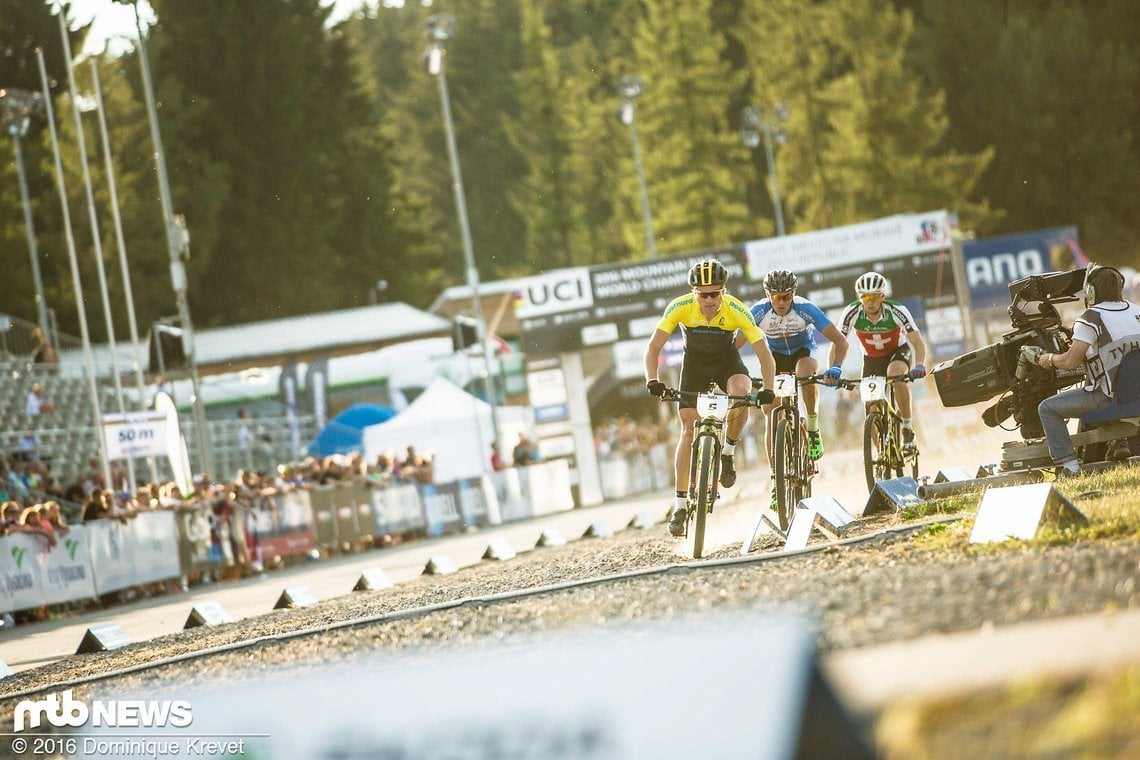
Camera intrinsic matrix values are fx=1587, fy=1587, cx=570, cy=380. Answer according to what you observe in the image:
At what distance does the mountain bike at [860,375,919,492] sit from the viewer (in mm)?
13117

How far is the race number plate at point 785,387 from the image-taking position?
12195 millimetres

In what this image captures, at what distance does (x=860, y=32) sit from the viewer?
6331 cm

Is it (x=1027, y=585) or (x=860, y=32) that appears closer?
(x=1027, y=585)

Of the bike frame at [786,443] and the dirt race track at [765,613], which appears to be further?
the bike frame at [786,443]

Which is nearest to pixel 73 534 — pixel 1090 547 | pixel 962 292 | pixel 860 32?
pixel 1090 547

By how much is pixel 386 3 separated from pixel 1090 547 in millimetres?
103663

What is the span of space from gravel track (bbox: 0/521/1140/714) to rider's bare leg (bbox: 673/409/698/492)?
1.97 ft

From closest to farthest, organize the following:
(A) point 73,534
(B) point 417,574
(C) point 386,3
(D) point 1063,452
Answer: (D) point 1063,452, (B) point 417,574, (A) point 73,534, (C) point 386,3

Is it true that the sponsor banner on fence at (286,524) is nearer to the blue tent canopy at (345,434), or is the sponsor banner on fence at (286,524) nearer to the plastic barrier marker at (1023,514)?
the blue tent canopy at (345,434)

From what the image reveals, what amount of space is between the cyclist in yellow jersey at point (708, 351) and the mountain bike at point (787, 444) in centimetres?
26

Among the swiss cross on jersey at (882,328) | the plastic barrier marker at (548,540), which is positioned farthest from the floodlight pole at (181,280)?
the swiss cross on jersey at (882,328)

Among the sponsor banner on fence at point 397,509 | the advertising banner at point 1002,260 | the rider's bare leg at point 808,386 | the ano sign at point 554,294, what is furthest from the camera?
the advertising banner at point 1002,260

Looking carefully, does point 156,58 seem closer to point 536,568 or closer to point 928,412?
point 928,412

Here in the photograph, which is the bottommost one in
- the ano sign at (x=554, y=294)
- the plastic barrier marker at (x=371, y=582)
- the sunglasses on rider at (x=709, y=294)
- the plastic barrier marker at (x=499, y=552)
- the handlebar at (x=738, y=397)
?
the plastic barrier marker at (x=499, y=552)
